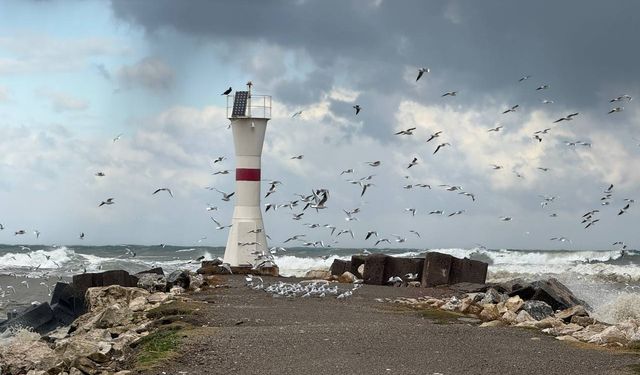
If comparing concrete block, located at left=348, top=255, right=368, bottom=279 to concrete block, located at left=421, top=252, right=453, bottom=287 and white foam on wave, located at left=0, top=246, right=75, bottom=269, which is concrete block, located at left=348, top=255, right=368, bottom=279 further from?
white foam on wave, located at left=0, top=246, right=75, bottom=269

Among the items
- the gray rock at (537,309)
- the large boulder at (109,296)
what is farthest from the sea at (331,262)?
the large boulder at (109,296)

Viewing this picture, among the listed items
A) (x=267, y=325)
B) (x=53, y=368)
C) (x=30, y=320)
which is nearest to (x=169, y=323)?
(x=267, y=325)

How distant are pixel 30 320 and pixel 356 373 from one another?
1190 cm

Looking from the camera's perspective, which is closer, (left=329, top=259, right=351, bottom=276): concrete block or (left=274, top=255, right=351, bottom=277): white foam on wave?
(left=329, top=259, right=351, bottom=276): concrete block

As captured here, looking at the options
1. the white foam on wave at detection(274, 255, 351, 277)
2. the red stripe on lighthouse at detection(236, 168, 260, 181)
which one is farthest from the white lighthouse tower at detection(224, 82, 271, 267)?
the white foam on wave at detection(274, 255, 351, 277)

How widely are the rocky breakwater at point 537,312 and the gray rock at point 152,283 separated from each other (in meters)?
5.15

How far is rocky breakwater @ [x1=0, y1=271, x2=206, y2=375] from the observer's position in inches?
487

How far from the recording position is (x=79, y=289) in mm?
22141

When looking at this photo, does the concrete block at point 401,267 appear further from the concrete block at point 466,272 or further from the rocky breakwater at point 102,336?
the rocky breakwater at point 102,336

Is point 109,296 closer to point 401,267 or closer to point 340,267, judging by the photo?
point 401,267

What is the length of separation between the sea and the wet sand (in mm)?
6742

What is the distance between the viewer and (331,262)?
5209 centimetres

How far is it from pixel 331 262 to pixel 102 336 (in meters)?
37.9

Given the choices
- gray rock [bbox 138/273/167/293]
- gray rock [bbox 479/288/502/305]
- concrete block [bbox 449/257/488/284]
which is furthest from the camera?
concrete block [bbox 449/257/488/284]
